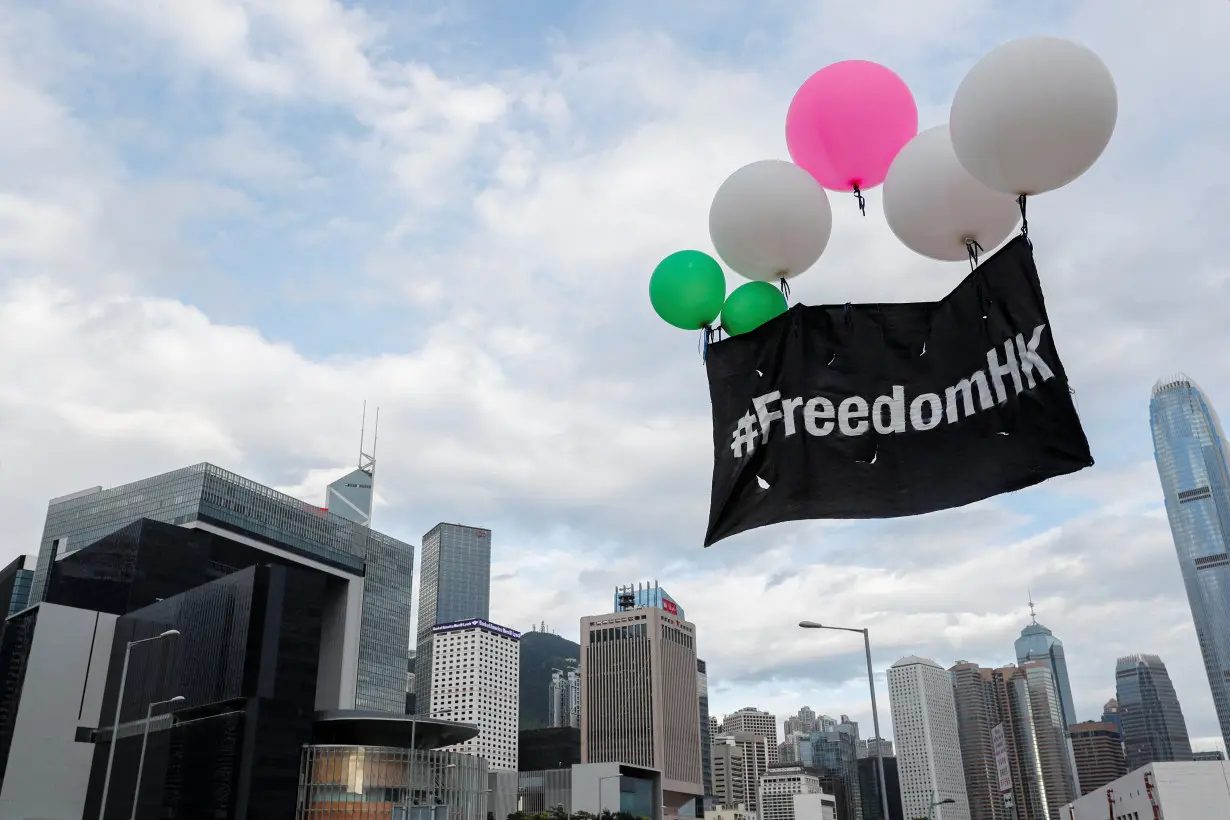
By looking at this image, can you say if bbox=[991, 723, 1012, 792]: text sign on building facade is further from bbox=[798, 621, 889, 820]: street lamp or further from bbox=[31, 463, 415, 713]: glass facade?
bbox=[31, 463, 415, 713]: glass facade

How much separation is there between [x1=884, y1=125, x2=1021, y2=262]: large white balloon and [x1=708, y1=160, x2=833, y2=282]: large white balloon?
0.54 meters

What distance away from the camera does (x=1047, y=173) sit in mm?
5379

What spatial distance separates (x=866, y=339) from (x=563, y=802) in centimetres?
15055

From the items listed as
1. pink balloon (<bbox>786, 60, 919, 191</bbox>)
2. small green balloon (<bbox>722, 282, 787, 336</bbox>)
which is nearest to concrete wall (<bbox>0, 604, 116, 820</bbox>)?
small green balloon (<bbox>722, 282, 787, 336</bbox>)

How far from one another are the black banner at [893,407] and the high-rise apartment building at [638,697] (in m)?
187

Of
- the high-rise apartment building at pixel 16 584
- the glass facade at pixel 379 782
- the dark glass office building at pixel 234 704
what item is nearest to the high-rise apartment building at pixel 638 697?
the high-rise apartment building at pixel 16 584

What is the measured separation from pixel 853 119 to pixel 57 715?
83551mm

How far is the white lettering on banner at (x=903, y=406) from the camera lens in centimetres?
535

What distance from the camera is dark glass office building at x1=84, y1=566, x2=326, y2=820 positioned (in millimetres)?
55875

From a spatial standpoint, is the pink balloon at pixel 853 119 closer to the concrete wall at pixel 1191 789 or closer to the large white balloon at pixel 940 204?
the large white balloon at pixel 940 204

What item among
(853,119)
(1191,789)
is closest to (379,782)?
(1191,789)

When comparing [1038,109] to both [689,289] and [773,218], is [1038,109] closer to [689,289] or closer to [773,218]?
[773,218]

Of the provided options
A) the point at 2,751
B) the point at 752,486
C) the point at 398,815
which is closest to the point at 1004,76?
the point at 752,486

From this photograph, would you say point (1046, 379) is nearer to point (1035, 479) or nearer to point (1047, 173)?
point (1035, 479)
